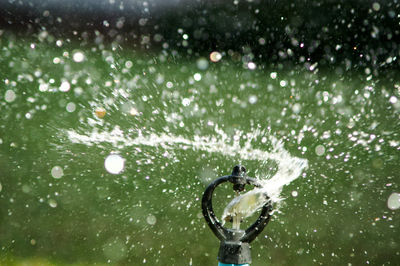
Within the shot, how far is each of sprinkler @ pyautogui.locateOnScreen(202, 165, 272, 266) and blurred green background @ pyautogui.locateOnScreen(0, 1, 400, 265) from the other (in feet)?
2.56

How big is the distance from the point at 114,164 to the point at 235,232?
1001 millimetres

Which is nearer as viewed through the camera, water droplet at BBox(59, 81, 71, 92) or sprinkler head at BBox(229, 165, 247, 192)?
sprinkler head at BBox(229, 165, 247, 192)

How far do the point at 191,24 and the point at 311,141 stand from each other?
749 mm

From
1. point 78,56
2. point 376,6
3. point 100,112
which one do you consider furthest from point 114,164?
point 376,6

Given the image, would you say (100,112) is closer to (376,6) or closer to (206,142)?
(206,142)

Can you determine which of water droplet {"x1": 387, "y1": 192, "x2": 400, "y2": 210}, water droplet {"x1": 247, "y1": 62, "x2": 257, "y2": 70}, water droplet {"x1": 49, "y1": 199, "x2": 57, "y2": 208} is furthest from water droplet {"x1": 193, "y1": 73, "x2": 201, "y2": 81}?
water droplet {"x1": 387, "y1": 192, "x2": 400, "y2": 210}

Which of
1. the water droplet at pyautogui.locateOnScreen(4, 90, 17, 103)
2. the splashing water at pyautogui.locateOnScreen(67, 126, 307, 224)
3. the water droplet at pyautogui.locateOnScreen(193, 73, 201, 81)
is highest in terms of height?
the water droplet at pyautogui.locateOnScreen(193, 73, 201, 81)

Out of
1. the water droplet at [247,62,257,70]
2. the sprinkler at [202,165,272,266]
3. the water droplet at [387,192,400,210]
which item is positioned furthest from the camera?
the water droplet at [247,62,257,70]

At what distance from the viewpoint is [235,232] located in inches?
26.2

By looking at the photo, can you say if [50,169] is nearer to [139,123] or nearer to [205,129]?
[139,123]

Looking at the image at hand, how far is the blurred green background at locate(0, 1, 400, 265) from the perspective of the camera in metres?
1.48

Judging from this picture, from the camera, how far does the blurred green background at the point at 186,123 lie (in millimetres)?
1483

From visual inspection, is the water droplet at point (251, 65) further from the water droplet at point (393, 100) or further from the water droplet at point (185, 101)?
the water droplet at point (393, 100)

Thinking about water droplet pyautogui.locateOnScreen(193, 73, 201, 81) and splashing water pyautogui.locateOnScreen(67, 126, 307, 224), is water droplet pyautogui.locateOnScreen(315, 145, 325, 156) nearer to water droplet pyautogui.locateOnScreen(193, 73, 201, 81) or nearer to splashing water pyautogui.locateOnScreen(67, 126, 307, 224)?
splashing water pyautogui.locateOnScreen(67, 126, 307, 224)
